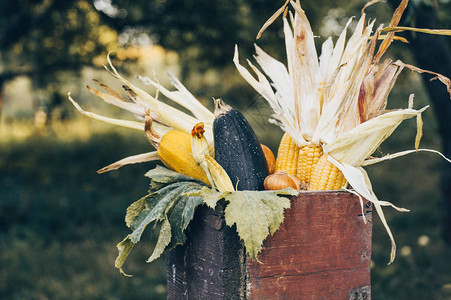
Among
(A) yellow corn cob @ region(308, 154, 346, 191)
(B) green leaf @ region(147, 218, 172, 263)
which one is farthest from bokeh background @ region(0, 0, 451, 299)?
(B) green leaf @ region(147, 218, 172, 263)

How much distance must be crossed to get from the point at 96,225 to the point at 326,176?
12.3ft

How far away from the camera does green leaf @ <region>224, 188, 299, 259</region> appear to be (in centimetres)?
135

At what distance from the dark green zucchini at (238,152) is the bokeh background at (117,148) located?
5.70 feet

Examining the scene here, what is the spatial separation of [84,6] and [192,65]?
137cm

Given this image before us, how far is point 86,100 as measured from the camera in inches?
221

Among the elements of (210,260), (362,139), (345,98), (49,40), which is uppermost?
(49,40)

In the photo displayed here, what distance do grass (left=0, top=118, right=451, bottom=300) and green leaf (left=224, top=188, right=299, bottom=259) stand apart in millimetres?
2247

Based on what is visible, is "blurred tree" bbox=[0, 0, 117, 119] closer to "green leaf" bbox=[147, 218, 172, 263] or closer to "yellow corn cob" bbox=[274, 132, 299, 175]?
"yellow corn cob" bbox=[274, 132, 299, 175]

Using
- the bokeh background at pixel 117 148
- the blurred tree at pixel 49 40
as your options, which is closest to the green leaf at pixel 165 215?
the bokeh background at pixel 117 148

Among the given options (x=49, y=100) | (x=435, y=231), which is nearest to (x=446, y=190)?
Answer: (x=435, y=231)

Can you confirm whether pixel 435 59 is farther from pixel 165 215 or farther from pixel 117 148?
pixel 117 148

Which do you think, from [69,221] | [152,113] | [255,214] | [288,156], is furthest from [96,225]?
[255,214]

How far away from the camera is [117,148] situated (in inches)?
272

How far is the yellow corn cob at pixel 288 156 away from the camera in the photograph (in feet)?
5.81
